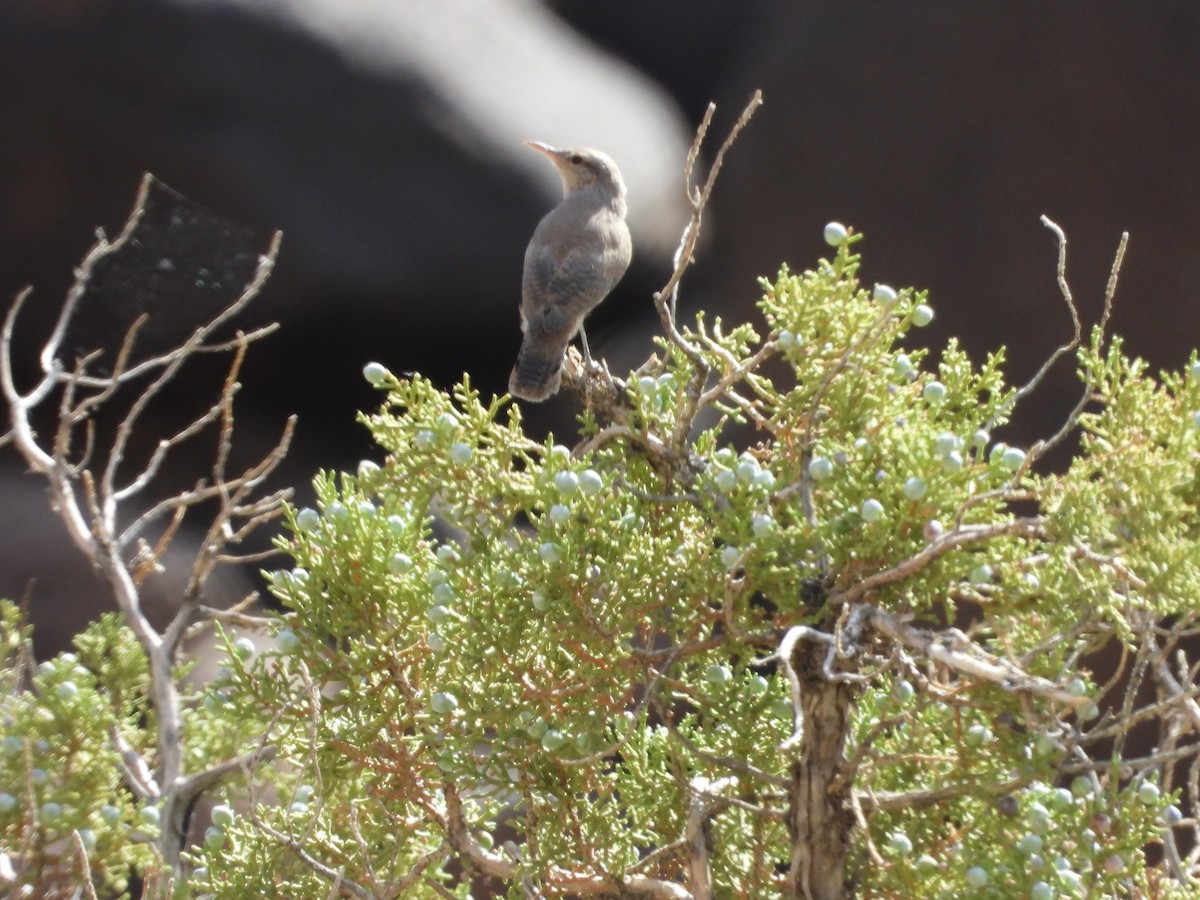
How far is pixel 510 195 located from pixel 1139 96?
1677 mm

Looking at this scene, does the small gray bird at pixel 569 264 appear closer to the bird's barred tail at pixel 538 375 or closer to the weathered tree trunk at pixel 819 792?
the bird's barred tail at pixel 538 375

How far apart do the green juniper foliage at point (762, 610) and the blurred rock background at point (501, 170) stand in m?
2.25

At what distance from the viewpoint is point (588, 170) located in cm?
228

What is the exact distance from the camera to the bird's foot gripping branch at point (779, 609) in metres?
0.91

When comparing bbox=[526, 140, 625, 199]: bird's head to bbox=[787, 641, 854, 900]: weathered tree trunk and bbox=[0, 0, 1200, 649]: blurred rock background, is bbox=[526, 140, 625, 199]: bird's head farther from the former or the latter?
bbox=[787, 641, 854, 900]: weathered tree trunk

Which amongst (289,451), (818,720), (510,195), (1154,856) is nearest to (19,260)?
(289,451)

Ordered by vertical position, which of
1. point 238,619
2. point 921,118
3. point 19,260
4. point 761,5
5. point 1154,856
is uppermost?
point 761,5

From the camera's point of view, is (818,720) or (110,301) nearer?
(818,720)

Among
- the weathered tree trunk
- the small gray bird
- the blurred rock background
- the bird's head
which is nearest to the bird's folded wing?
the small gray bird

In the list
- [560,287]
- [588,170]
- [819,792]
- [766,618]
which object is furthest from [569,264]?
[819,792]

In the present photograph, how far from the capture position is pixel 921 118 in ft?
10.9

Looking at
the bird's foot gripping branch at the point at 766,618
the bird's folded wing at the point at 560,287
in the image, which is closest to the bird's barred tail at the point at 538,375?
the bird's folded wing at the point at 560,287

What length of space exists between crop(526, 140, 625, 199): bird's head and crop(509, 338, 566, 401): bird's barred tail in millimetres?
726

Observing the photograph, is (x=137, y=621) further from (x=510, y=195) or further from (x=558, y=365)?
(x=510, y=195)
